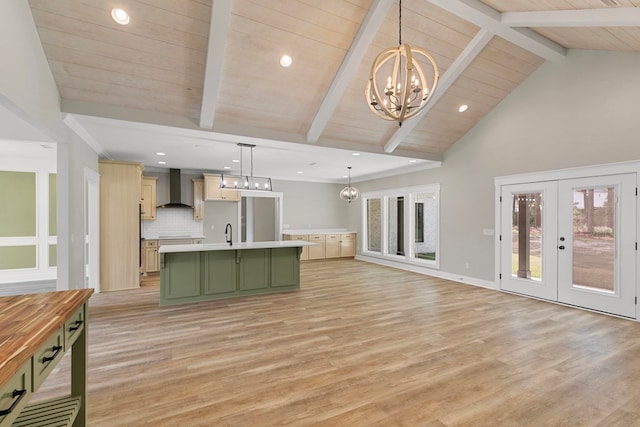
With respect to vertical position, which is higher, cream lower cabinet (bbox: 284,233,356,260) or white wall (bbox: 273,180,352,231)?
white wall (bbox: 273,180,352,231)

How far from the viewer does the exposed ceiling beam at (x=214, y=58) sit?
9.91 ft

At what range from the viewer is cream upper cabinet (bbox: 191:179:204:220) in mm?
7934

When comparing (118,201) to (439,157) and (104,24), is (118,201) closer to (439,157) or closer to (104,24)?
(104,24)

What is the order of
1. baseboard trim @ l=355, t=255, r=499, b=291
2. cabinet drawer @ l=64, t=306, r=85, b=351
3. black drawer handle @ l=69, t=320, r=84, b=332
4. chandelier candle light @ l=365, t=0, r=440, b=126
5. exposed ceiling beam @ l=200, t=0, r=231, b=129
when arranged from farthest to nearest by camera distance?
baseboard trim @ l=355, t=255, r=499, b=291
exposed ceiling beam @ l=200, t=0, r=231, b=129
chandelier candle light @ l=365, t=0, r=440, b=126
black drawer handle @ l=69, t=320, r=84, b=332
cabinet drawer @ l=64, t=306, r=85, b=351

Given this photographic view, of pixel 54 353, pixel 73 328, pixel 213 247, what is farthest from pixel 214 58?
pixel 54 353

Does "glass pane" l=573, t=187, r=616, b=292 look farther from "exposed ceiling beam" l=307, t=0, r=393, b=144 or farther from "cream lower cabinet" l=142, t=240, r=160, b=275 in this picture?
"cream lower cabinet" l=142, t=240, r=160, b=275

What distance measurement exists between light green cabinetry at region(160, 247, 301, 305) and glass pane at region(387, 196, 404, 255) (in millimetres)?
3871

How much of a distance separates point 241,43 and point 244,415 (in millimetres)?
3796

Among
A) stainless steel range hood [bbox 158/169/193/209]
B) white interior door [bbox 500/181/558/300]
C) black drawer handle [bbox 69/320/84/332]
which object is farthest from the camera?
stainless steel range hood [bbox 158/169/193/209]

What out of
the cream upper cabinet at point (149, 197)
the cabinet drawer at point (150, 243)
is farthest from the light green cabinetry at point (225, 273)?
the cream upper cabinet at point (149, 197)

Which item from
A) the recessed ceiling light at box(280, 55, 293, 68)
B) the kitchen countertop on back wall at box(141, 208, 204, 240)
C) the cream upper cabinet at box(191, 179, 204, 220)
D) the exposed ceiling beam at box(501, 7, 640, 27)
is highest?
the exposed ceiling beam at box(501, 7, 640, 27)

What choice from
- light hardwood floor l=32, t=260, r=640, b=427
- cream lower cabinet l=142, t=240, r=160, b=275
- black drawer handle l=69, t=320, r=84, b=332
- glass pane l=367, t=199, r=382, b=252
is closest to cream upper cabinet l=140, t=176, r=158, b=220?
cream lower cabinet l=142, t=240, r=160, b=275

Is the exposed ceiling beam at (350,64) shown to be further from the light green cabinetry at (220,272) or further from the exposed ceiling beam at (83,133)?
the exposed ceiling beam at (83,133)

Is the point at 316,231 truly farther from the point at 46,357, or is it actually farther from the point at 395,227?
the point at 46,357
